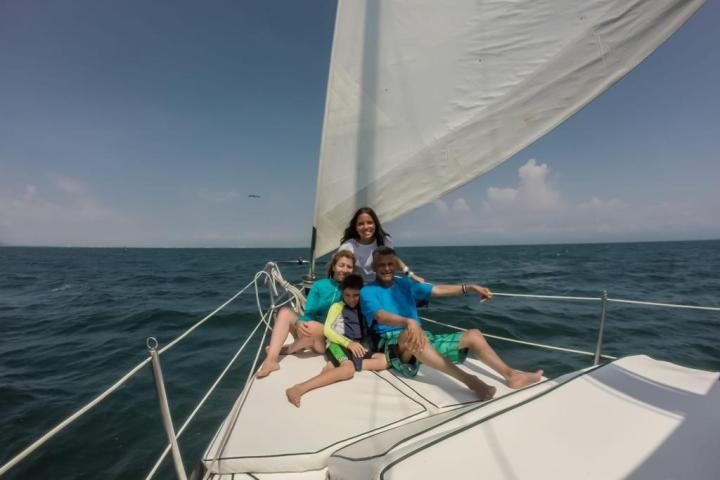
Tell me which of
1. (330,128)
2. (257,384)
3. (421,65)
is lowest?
(257,384)

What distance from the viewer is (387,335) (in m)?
2.25

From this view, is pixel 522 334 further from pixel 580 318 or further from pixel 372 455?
pixel 372 455

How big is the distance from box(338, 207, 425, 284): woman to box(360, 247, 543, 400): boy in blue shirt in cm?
32

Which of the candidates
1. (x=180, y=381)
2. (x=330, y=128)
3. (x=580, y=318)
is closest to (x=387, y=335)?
(x=330, y=128)

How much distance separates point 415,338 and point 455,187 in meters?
1.06

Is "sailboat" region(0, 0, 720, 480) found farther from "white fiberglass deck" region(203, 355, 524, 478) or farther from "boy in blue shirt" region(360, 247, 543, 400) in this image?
"boy in blue shirt" region(360, 247, 543, 400)

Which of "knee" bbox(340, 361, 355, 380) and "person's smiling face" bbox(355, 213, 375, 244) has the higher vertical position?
"person's smiling face" bbox(355, 213, 375, 244)

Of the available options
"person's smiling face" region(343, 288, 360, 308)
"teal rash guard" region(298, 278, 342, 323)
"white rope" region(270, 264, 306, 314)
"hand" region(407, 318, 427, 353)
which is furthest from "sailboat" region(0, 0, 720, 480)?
"white rope" region(270, 264, 306, 314)

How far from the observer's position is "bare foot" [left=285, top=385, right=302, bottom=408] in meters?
1.74

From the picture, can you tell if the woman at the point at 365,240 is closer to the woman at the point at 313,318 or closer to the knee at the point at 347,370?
the woman at the point at 313,318

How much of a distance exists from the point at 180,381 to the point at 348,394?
10.9ft

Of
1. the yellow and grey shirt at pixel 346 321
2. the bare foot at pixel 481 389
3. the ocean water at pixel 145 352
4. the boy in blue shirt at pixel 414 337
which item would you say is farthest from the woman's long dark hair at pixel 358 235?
the ocean water at pixel 145 352

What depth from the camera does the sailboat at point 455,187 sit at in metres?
0.99

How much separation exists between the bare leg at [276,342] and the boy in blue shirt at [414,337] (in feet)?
2.10
